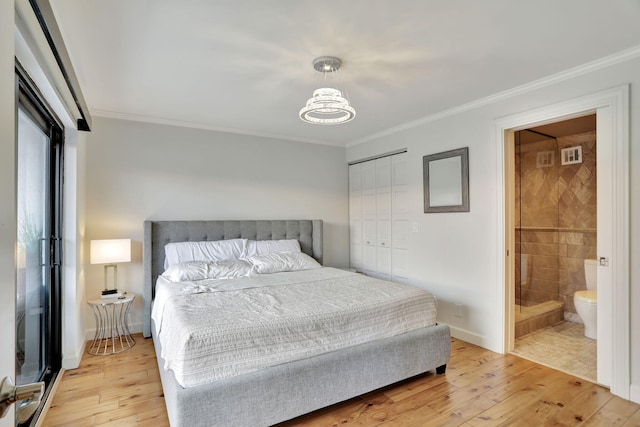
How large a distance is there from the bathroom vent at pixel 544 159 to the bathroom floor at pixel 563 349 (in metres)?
2.06

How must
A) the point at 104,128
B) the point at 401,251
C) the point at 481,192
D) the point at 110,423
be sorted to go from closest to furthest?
the point at 110,423 < the point at 481,192 < the point at 104,128 < the point at 401,251

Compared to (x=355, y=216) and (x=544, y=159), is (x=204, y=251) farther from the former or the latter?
(x=544, y=159)

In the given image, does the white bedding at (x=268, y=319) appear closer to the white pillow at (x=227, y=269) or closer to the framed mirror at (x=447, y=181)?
the white pillow at (x=227, y=269)

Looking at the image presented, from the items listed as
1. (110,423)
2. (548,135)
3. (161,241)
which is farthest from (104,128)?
(548,135)

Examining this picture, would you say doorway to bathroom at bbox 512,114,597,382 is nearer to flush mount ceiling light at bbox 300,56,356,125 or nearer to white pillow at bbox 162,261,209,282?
flush mount ceiling light at bbox 300,56,356,125

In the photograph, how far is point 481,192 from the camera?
325cm

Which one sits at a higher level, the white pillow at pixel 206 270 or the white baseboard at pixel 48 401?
the white pillow at pixel 206 270

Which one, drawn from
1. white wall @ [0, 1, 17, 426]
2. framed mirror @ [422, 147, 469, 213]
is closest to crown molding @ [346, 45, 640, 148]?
framed mirror @ [422, 147, 469, 213]

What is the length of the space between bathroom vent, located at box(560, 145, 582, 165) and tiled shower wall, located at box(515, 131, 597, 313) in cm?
5

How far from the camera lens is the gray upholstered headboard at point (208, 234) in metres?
3.53

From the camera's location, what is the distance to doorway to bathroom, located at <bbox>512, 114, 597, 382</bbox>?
3.86 m

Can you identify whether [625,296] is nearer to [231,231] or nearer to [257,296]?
[257,296]

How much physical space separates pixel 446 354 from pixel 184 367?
6.56 ft

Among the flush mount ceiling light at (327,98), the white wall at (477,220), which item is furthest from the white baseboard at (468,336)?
the flush mount ceiling light at (327,98)
